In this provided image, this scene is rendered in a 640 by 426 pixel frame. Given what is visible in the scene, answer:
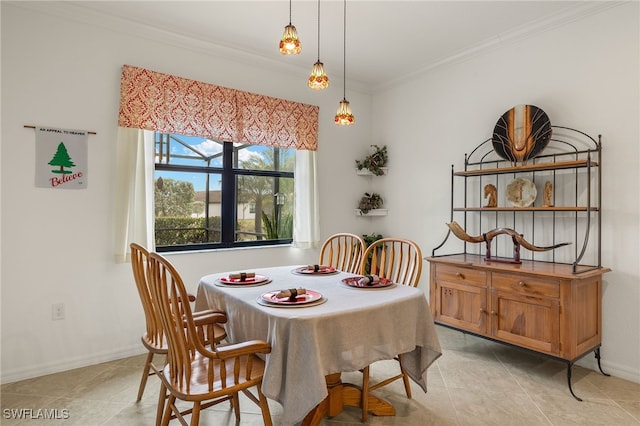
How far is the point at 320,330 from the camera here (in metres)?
1.62

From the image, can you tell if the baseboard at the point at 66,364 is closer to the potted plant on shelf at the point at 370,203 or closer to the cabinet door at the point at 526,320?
the potted plant on shelf at the point at 370,203

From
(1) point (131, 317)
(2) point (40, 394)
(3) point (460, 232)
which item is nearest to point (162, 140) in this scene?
(1) point (131, 317)

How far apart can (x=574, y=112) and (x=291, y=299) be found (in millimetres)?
2635

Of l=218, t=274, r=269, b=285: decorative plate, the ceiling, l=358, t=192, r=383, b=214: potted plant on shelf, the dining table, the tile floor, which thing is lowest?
the tile floor

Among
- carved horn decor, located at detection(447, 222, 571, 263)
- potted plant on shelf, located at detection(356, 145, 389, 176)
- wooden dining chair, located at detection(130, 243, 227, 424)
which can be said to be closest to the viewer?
wooden dining chair, located at detection(130, 243, 227, 424)

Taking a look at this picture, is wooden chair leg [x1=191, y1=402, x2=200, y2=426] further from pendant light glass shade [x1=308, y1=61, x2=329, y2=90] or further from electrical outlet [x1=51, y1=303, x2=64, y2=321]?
electrical outlet [x1=51, y1=303, x2=64, y2=321]

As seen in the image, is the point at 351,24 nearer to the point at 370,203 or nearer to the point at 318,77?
the point at 318,77

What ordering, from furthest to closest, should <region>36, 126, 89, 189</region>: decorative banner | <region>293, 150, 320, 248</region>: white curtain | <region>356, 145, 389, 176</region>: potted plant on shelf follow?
1. <region>356, 145, 389, 176</region>: potted plant on shelf
2. <region>293, 150, 320, 248</region>: white curtain
3. <region>36, 126, 89, 189</region>: decorative banner

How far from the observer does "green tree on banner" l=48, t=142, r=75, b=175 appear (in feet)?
8.91

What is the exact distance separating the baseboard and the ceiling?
2578 millimetres

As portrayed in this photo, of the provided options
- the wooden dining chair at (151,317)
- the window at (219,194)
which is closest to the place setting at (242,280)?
the wooden dining chair at (151,317)

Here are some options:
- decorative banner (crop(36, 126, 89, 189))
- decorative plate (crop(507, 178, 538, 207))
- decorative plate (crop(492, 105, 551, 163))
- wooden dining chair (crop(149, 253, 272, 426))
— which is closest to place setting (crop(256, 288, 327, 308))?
wooden dining chair (crop(149, 253, 272, 426))

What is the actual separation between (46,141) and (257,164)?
69.9 inches

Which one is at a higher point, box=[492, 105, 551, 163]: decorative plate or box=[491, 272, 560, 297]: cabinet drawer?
box=[492, 105, 551, 163]: decorative plate
